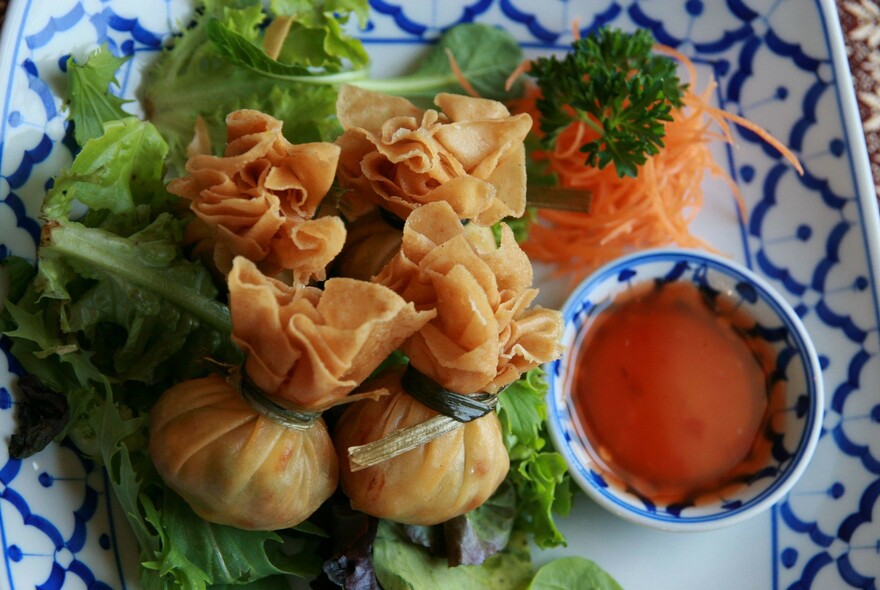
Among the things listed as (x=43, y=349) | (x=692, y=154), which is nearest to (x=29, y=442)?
(x=43, y=349)

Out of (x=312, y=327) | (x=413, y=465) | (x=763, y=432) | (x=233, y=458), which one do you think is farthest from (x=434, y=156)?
(x=763, y=432)

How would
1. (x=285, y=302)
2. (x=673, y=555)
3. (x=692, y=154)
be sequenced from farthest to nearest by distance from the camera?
(x=692, y=154), (x=673, y=555), (x=285, y=302)

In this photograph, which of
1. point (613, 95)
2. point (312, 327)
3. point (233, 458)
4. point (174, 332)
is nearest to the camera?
point (312, 327)

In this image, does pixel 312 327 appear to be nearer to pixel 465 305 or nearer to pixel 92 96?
pixel 465 305

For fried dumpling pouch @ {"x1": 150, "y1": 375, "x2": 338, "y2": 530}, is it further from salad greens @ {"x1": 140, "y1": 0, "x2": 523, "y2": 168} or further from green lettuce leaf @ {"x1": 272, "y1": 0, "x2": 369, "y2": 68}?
green lettuce leaf @ {"x1": 272, "y1": 0, "x2": 369, "y2": 68}

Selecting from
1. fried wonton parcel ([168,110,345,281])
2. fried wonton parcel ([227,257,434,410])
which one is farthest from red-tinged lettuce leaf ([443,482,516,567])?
fried wonton parcel ([168,110,345,281])

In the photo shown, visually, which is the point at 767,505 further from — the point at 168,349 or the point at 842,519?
the point at 168,349
